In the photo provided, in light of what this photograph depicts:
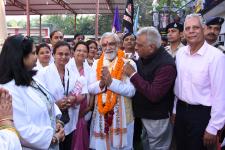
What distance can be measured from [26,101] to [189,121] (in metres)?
1.88

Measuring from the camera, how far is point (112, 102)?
14.0 ft

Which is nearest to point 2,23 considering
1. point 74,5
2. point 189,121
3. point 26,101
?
point 26,101

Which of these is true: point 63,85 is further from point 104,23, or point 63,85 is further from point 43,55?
point 104,23

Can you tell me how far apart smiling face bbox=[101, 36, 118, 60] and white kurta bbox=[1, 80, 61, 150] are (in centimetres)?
175

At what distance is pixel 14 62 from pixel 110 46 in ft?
6.43

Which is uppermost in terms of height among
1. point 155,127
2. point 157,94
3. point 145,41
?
point 145,41

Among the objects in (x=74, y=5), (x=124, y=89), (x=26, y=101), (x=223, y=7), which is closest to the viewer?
(x=26, y=101)

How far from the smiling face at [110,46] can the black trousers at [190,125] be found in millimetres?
1163

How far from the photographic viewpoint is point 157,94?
3.85 m

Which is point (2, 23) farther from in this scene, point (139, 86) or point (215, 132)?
point (215, 132)

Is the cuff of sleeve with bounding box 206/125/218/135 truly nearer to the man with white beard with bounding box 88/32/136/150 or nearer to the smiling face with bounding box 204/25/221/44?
the man with white beard with bounding box 88/32/136/150

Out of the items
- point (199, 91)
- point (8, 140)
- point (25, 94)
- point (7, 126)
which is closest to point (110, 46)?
point (199, 91)

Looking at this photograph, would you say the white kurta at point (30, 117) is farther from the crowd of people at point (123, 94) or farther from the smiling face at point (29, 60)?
the smiling face at point (29, 60)

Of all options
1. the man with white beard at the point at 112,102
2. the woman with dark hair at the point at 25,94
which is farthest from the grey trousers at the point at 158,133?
the woman with dark hair at the point at 25,94
